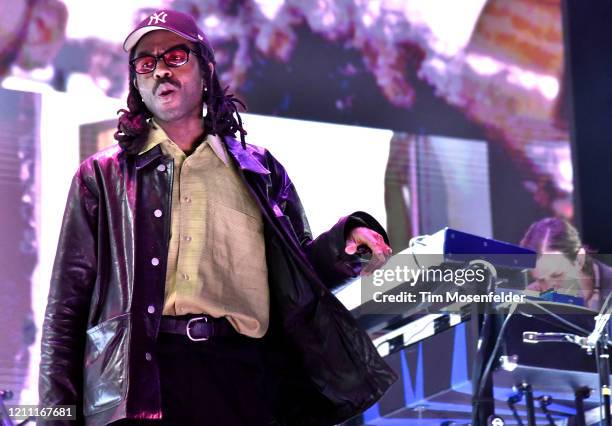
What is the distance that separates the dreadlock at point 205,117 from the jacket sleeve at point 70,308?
0.61 ft

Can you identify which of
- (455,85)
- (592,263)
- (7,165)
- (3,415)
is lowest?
(3,415)

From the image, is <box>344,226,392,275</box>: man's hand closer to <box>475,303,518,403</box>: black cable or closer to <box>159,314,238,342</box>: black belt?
<box>159,314,238,342</box>: black belt

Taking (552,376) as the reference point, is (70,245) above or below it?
above

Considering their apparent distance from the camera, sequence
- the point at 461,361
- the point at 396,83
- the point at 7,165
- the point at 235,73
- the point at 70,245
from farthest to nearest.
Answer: the point at 396,83 → the point at 235,73 → the point at 7,165 → the point at 461,361 → the point at 70,245

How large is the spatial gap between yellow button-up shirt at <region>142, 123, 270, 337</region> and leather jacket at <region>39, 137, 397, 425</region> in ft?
0.10

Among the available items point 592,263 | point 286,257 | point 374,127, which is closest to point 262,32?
point 374,127

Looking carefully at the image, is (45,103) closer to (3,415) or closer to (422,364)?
(3,415)

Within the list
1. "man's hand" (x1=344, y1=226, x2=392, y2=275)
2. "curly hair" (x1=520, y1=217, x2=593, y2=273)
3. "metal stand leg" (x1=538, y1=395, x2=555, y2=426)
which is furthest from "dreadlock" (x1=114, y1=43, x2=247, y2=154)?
"curly hair" (x1=520, y1=217, x2=593, y2=273)

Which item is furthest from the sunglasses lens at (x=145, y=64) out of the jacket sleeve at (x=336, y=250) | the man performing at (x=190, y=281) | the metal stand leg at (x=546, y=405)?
the metal stand leg at (x=546, y=405)

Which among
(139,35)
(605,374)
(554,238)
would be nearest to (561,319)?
(605,374)

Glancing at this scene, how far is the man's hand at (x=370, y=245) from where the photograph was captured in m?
2.32

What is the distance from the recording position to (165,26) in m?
2.51

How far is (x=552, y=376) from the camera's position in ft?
13.1

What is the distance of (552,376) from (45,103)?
2670 millimetres
